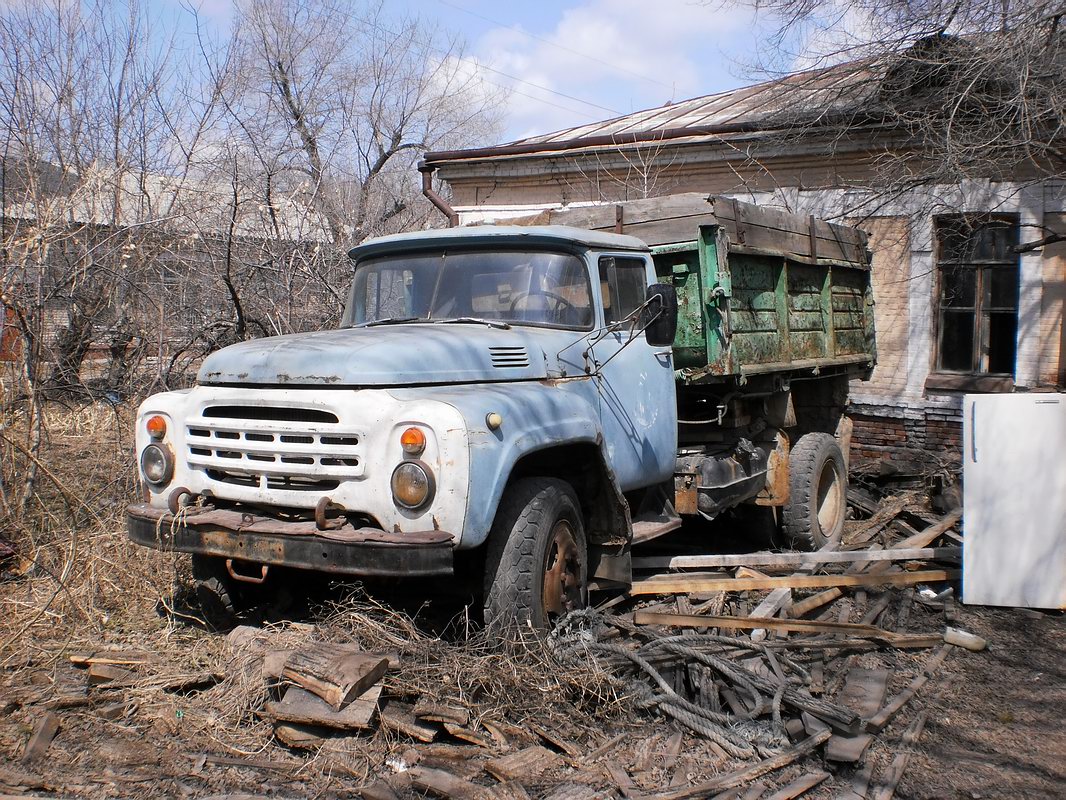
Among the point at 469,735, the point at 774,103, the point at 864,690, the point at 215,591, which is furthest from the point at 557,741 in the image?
the point at 774,103

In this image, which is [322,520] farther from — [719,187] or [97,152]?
[719,187]

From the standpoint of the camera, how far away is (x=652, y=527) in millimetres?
5461

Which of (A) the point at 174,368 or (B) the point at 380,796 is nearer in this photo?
(B) the point at 380,796

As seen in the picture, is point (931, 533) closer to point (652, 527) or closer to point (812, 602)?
point (812, 602)

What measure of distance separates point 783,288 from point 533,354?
2967mm

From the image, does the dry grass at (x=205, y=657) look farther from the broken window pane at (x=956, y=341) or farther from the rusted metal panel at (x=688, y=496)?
the broken window pane at (x=956, y=341)

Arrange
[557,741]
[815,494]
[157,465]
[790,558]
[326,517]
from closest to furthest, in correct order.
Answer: [557,741] < [326,517] < [157,465] < [790,558] < [815,494]

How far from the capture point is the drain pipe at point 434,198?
12.3 metres

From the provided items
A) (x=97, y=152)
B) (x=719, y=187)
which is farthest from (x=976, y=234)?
(x=97, y=152)

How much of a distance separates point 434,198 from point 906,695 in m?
10.2

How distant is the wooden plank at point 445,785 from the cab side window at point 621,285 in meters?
2.68

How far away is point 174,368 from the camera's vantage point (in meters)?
8.48

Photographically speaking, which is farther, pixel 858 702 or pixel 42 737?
pixel 858 702

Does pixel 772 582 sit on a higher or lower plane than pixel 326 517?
lower
